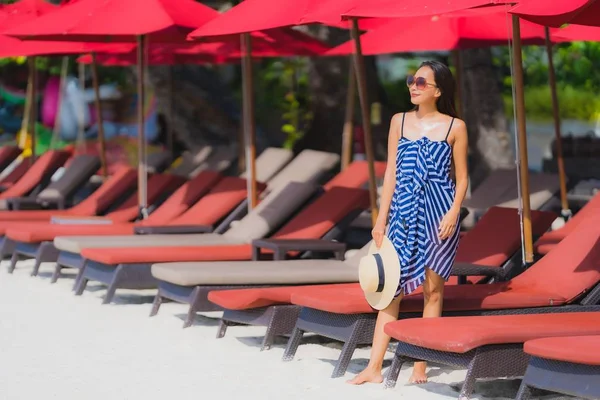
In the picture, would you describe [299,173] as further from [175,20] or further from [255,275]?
[255,275]

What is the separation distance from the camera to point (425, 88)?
6809mm

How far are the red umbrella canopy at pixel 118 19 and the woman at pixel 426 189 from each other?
16.9ft

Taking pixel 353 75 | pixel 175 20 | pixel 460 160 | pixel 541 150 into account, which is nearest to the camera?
pixel 460 160

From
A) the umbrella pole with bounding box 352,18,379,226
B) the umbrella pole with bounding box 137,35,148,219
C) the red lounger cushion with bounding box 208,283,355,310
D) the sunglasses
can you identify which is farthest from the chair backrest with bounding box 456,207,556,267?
the umbrella pole with bounding box 137,35,148,219

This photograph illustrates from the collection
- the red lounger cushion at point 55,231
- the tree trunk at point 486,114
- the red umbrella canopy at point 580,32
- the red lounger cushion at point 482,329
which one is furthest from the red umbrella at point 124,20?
the tree trunk at point 486,114

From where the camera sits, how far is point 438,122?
682 cm

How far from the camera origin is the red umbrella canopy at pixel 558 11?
658 centimetres

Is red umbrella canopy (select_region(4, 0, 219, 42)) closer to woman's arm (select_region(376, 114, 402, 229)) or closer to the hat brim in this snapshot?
woman's arm (select_region(376, 114, 402, 229))

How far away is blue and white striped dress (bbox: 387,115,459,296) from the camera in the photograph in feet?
22.3

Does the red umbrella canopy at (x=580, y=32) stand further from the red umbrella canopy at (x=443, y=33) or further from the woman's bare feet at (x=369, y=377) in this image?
the woman's bare feet at (x=369, y=377)

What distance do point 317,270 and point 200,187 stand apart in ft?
13.8

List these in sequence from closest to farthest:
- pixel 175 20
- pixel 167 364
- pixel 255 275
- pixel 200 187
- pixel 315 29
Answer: pixel 167 364 → pixel 255 275 → pixel 175 20 → pixel 200 187 → pixel 315 29

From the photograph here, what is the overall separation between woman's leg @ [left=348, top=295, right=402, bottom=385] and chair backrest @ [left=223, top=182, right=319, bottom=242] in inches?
162


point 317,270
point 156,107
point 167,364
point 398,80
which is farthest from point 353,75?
point 398,80
